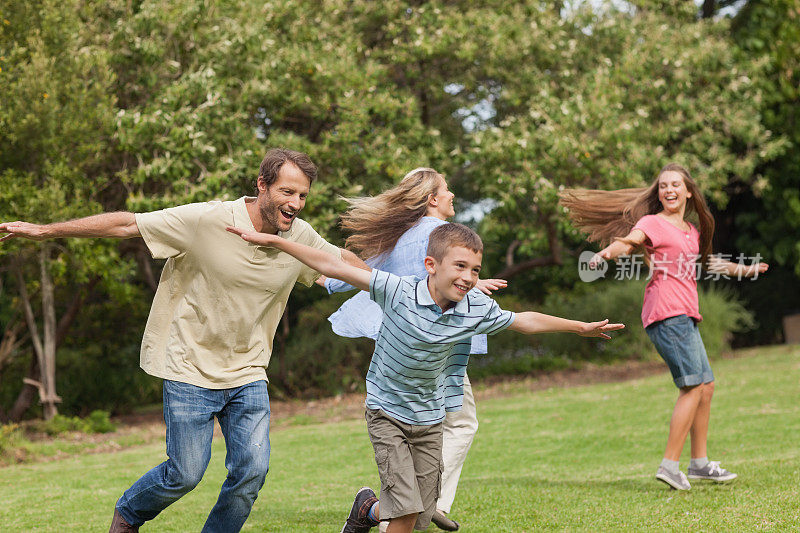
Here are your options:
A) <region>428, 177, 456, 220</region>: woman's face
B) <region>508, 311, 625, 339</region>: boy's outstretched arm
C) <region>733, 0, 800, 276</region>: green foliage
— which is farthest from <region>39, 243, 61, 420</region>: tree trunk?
<region>733, 0, 800, 276</region>: green foliage

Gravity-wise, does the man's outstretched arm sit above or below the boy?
above

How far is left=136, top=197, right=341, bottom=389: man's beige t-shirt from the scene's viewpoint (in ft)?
13.9

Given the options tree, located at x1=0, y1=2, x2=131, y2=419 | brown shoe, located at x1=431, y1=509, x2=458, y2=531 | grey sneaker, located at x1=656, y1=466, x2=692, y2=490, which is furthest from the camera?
tree, located at x1=0, y1=2, x2=131, y2=419

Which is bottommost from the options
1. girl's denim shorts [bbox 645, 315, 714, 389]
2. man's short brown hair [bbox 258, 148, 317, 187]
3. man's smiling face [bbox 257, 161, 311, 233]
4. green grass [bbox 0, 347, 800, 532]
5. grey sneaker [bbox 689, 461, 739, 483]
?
green grass [bbox 0, 347, 800, 532]

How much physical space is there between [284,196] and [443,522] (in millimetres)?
2210

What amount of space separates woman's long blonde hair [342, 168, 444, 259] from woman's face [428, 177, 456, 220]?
0.03 metres

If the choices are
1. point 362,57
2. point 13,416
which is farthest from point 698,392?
point 13,416

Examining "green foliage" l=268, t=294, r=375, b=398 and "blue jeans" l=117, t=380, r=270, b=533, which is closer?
"blue jeans" l=117, t=380, r=270, b=533

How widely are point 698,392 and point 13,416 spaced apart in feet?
35.5

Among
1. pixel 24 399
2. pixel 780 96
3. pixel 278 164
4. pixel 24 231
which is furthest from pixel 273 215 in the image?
pixel 780 96

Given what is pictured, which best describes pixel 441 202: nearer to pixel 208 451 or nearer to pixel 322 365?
pixel 208 451

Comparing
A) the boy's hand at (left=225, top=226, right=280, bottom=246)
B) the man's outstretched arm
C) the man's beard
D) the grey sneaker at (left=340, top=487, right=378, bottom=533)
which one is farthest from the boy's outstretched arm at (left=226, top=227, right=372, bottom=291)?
the grey sneaker at (left=340, top=487, right=378, bottom=533)

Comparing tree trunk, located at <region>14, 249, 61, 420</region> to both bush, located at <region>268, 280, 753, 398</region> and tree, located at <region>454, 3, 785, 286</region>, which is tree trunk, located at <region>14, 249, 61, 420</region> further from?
tree, located at <region>454, 3, 785, 286</region>

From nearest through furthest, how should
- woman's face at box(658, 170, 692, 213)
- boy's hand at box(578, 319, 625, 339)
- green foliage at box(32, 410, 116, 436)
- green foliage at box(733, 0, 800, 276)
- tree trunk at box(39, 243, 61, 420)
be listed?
1. boy's hand at box(578, 319, 625, 339)
2. woman's face at box(658, 170, 692, 213)
3. green foliage at box(32, 410, 116, 436)
4. tree trunk at box(39, 243, 61, 420)
5. green foliage at box(733, 0, 800, 276)
